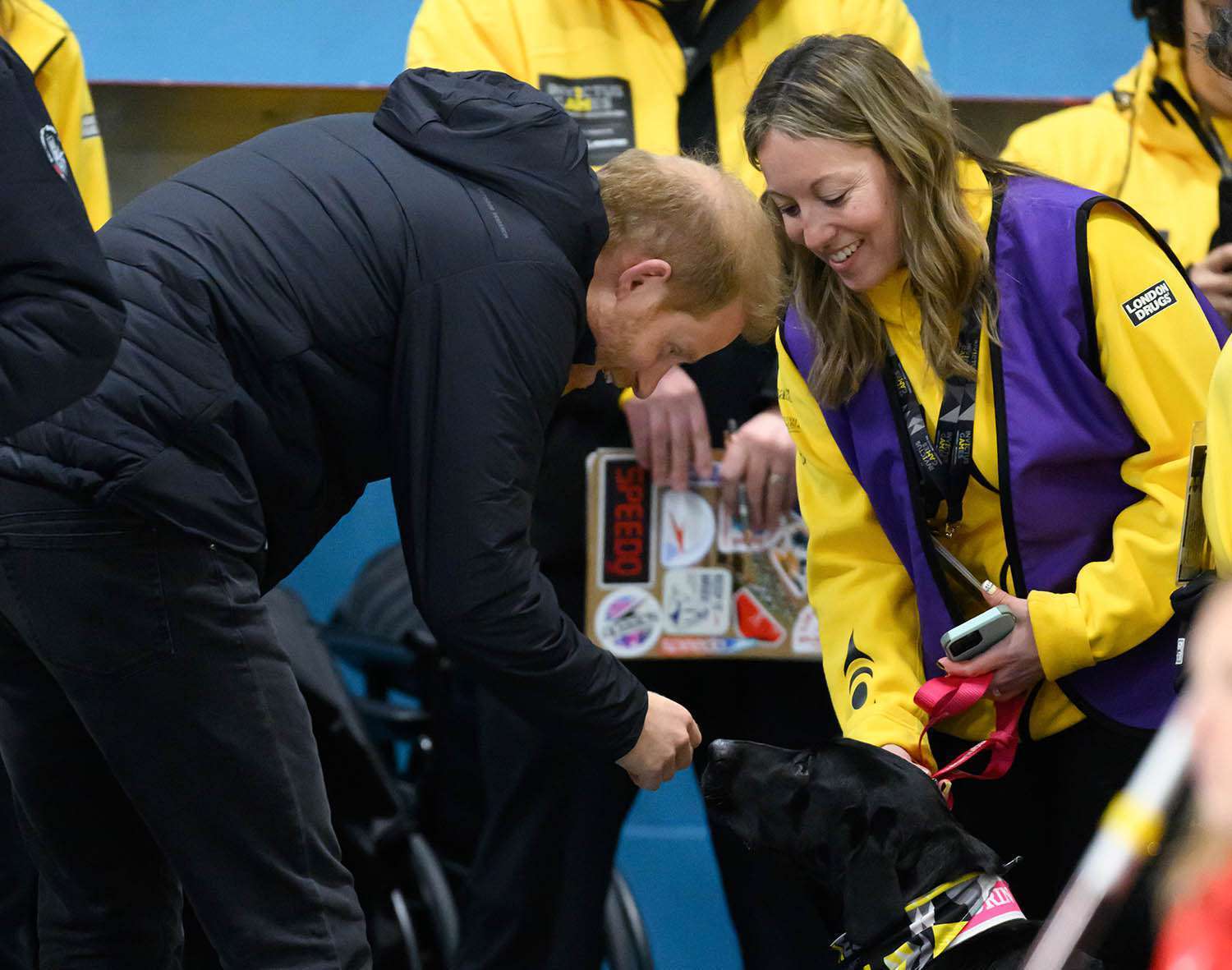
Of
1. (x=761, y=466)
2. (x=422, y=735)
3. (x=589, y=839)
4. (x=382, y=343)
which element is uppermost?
(x=382, y=343)

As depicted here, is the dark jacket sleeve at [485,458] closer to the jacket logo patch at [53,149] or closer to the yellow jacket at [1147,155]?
the jacket logo patch at [53,149]

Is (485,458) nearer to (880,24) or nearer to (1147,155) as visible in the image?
(880,24)

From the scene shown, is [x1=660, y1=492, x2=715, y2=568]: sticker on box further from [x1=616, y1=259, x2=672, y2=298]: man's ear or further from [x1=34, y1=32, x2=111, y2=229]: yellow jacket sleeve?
[x1=34, y1=32, x2=111, y2=229]: yellow jacket sleeve

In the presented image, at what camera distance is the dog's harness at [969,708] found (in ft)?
6.91

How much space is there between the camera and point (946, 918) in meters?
2.02

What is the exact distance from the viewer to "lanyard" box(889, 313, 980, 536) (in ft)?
6.81

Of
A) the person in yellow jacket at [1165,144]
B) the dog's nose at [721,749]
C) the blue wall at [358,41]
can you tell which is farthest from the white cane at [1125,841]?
the blue wall at [358,41]

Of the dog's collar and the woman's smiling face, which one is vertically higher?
the woman's smiling face

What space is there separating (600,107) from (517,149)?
0.88 meters

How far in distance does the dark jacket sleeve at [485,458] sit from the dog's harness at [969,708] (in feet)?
1.69

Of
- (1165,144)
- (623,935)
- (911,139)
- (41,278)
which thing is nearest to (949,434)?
(911,139)

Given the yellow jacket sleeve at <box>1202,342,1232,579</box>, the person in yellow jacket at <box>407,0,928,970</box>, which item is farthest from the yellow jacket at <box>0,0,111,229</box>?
the yellow jacket sleeve at <box>1202,342,1232,579</box>

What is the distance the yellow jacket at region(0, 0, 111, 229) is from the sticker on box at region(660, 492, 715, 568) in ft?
3.72

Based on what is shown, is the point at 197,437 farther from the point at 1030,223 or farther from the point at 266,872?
the point at 1030,223
